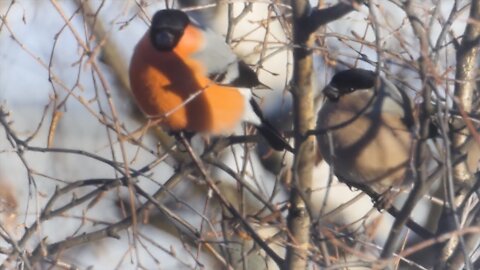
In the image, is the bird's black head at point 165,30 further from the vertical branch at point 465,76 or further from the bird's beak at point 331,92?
the vertical branch at point 465,76

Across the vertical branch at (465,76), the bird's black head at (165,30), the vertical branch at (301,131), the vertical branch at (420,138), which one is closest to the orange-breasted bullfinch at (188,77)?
the bird's black head at (165,30)

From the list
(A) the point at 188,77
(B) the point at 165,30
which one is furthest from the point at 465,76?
(B) the point at 165,30

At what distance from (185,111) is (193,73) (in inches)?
6.1

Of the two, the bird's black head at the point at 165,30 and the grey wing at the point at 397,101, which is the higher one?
the bird's black head at the point at 165,30

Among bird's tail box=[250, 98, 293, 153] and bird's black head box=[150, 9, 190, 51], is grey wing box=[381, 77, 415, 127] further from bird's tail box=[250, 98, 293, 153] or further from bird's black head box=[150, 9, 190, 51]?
bird's black head box=[150, 9, 190, 51]

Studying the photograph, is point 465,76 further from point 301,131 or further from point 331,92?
point 301,131

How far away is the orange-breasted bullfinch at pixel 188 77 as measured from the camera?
11.2 feet

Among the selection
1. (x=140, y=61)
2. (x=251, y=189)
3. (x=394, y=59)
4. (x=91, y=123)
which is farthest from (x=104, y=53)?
(x=394, y=59)

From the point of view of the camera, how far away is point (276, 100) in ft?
17.0

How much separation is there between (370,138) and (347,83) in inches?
10.2

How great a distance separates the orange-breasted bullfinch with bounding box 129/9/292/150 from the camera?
343cm

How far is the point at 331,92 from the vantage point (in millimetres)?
3859

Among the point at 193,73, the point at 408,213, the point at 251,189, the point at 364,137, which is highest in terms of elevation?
the point at 193,73

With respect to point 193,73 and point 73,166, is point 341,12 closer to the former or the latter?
point 193,73
